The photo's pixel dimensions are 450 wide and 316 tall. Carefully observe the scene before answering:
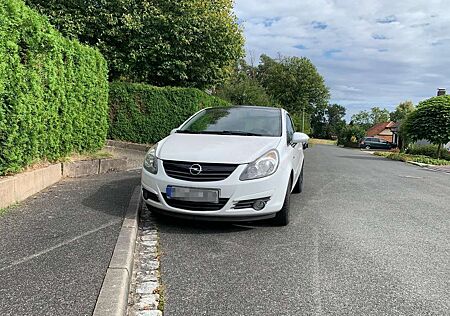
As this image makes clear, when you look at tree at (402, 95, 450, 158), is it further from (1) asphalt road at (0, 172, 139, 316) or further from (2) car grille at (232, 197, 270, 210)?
(2) car grille at (232, 197, 270, 210)

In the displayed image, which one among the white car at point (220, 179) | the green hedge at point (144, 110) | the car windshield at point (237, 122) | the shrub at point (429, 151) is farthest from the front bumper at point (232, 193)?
the shrub at point (429, 151)

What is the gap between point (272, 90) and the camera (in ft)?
231

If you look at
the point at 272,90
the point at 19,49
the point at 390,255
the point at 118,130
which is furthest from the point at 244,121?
the point at 272,90

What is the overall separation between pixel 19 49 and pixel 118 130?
9.07 meters

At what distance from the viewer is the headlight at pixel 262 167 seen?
14.6ft

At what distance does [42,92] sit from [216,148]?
10.2ft

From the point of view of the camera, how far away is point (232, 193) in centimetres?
438

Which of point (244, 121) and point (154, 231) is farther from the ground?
→ point (244, 121)

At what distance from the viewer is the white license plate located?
173 inches

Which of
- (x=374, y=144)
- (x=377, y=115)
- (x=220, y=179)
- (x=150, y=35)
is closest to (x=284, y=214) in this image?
(x=220, y=179)

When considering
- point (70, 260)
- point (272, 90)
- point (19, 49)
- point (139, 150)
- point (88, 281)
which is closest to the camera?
point (88, 281)

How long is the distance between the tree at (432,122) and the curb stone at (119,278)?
2287 centimetres

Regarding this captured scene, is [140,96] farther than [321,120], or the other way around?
[321,120]

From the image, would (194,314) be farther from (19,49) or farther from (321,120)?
(321,120)
